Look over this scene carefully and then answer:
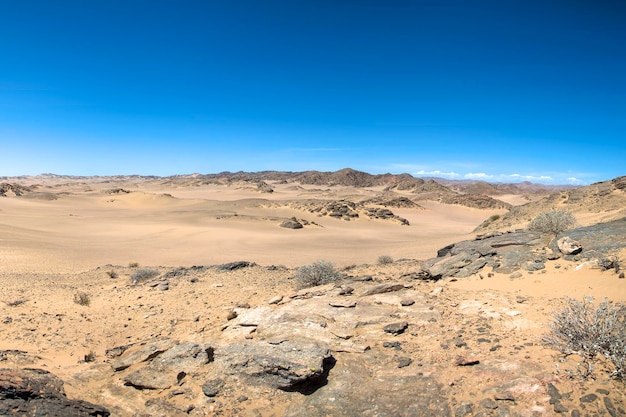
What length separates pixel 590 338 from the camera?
473cm

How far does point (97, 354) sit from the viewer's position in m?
7.24

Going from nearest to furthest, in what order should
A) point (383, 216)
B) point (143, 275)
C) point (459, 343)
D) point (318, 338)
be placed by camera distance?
point (459, 343) → point (318, 338) → point (143, 275) → point (383, 216)

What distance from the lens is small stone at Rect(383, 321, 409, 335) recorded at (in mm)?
6469

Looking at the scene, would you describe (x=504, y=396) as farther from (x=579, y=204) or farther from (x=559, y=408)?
(x=579, y=204)

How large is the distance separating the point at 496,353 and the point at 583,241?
258 inches

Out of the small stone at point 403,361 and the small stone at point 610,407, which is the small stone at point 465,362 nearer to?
the small stone at point 403,361

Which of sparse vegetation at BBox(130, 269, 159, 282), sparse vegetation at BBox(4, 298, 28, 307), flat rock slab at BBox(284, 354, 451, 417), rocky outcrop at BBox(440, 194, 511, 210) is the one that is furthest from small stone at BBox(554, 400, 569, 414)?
rocky outcrop at BBox(440, 194, 511, 210)

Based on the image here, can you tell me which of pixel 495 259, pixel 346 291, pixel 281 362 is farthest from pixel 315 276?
pixel 281 362

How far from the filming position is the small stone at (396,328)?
6.47 meters

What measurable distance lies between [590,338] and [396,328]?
273 cm

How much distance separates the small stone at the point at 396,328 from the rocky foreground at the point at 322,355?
0.04 m

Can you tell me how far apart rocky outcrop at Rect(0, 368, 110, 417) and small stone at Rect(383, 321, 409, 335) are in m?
4.28

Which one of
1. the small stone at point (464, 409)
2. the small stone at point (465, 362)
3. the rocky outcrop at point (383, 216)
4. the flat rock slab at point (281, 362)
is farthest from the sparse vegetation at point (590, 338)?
the rocky outcrop at point (383, 216)

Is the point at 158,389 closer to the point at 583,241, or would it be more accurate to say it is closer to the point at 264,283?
the point at 264,283
